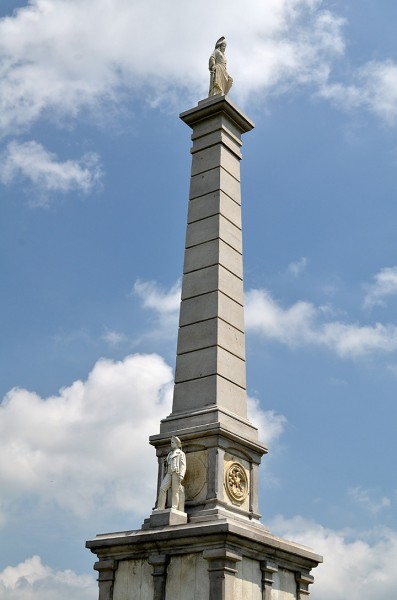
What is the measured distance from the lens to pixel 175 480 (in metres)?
16.4

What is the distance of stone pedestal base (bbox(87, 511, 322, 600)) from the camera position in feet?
48.4

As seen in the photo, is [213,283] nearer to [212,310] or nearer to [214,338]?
[212,310]

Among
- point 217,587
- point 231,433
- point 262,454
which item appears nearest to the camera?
point 217,587

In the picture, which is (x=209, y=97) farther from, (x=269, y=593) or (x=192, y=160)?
(x=269, y=593)

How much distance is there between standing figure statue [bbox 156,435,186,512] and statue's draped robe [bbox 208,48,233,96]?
986cm

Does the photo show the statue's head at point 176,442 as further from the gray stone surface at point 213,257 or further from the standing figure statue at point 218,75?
the standing figure statue at point 218,75

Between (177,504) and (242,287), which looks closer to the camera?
(177,504)

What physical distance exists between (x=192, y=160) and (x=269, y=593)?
35.4 feet

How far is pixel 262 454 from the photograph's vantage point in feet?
58.8

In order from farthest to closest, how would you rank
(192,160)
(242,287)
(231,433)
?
(192,160), (242,287), (231,433)

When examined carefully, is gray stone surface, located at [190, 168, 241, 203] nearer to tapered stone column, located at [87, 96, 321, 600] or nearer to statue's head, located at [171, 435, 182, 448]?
tapered stone column, located at [87, 96, 321, 600]

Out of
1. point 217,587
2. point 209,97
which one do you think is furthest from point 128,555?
point 209,97

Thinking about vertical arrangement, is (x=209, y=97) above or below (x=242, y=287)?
above

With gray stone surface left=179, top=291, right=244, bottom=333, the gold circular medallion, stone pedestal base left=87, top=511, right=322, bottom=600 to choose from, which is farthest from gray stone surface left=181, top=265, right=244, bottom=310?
stone pedestal base left=87, top=511, right=322, bottom=600
